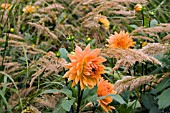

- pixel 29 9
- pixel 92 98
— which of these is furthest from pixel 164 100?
pixel 29 9

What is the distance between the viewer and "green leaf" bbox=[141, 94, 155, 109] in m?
1.72

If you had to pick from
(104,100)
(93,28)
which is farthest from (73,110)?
(93,28)

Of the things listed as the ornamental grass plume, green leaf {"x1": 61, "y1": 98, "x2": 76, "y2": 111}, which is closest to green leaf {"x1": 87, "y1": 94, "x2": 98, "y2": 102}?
green leaf {"x1": 61, "y1": 98, "x2": 76, "y2": 111}

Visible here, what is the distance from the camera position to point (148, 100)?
1.73 meters

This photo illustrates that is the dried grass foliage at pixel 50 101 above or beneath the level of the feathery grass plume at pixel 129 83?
beneath

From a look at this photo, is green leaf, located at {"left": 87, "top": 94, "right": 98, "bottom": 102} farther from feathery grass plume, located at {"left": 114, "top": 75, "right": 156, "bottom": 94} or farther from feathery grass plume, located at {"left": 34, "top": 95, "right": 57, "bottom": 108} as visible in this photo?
feathery grass plume, located at {"left": 34, "top": 95, "right": 57, "bottom": 108}

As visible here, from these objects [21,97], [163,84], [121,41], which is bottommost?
[21,97]

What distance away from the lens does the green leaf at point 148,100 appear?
5.63ft

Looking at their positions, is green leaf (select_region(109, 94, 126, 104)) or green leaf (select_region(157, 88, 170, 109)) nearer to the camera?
green leaf (select_region(109, 94, 126, 104))

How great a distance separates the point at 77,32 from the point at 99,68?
124 centimetres

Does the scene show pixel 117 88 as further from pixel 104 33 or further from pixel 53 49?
pixel 53 49

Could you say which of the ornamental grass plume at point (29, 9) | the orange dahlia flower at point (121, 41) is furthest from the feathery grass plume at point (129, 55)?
the ornamental grass plume at point (29, 9)

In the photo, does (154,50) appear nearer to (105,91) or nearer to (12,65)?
(105,91)

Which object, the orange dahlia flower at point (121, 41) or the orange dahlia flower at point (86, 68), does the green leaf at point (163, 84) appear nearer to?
the orange dahlia flower at point (121, 41)
